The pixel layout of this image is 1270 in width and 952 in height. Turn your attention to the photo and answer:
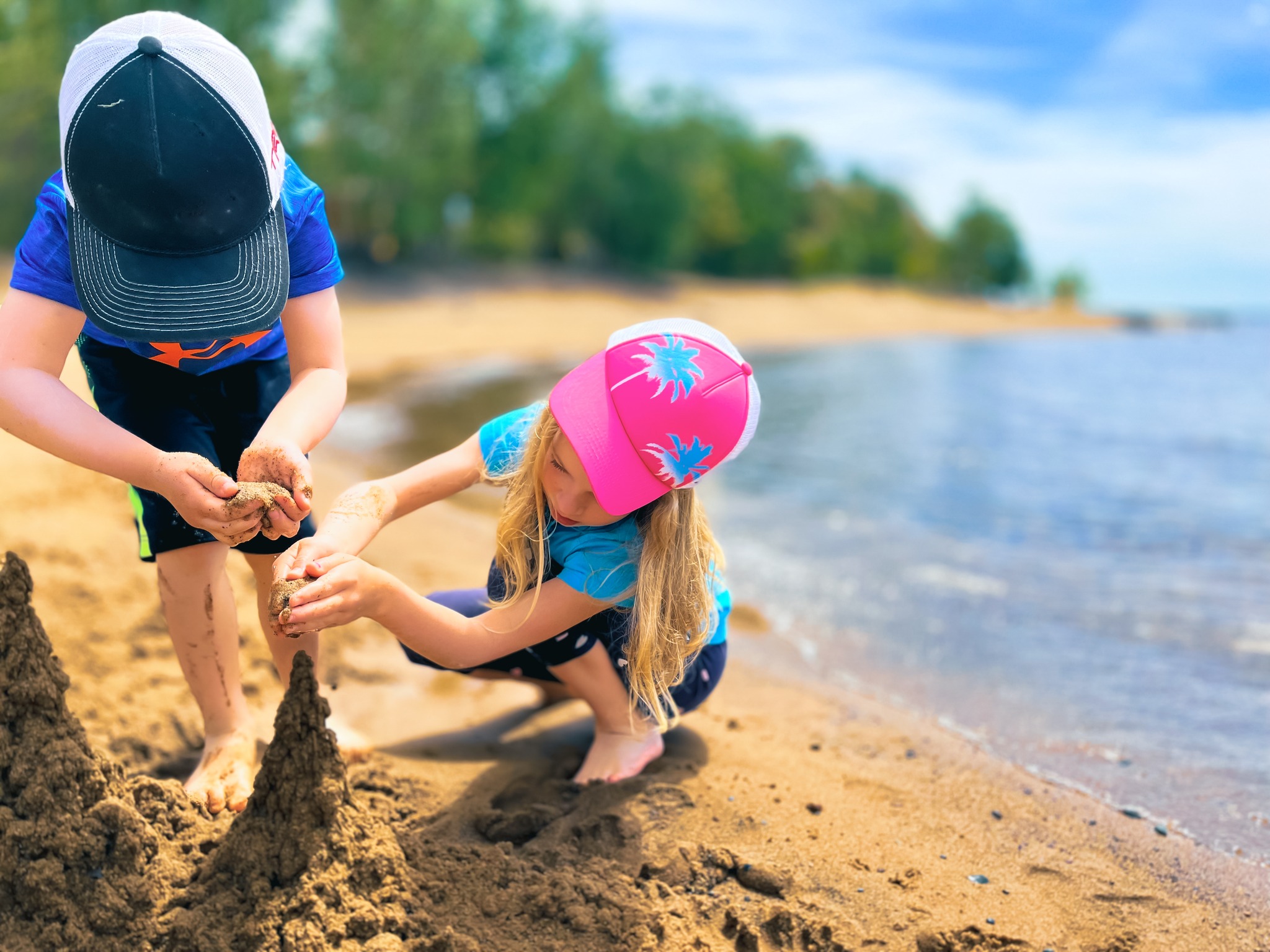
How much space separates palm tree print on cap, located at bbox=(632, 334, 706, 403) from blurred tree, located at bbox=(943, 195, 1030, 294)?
214 ft

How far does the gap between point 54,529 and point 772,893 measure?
129 inches

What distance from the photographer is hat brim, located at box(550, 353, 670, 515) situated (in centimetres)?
193

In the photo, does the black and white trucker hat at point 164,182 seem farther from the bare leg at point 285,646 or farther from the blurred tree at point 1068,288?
the blurred tree at point 1068,288

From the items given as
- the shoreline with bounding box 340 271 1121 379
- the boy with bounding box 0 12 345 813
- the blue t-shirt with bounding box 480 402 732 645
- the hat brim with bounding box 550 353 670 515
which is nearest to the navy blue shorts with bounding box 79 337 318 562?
the boy with bounding box 0 12 345 813

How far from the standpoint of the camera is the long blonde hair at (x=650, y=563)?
2.08 meters

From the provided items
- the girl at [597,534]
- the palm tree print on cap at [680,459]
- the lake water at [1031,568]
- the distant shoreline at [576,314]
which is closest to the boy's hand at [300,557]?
the girl at [597,534]

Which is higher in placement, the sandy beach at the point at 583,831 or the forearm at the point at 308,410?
the forearm at the point at 308,410

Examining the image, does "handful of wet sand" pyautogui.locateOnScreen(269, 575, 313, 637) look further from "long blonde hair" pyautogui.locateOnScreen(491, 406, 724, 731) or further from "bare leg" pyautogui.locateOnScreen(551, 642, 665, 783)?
"bare leg" pyautogui.locateOnScreen(551, 642, 665, 783)

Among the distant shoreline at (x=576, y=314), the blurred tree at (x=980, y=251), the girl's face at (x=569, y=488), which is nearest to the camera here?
the girl's face at (x=569, y=488)

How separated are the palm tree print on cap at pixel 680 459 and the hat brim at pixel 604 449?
0.10ft

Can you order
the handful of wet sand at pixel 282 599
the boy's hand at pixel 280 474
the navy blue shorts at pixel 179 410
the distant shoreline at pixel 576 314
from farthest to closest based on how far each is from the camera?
the distant shoreline at pixel 576 314
the navy blue shorts at pixel 179 410
the boy's hand at pixel 280 474
the handful of wet sand at pixel 282 599

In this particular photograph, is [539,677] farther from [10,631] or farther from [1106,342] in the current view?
[1106,342]

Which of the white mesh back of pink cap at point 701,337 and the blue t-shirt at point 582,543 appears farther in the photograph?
the blue t-shirt at point 582,543

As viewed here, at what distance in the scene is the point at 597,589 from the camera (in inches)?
82.0
